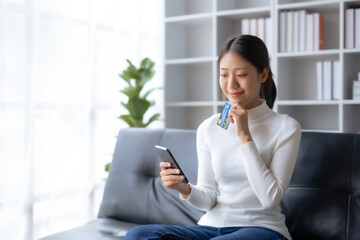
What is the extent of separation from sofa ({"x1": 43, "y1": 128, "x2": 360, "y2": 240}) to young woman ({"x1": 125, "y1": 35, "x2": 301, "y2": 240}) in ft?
0.62

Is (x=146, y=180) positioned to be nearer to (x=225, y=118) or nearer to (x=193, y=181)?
(x=193, y=181)

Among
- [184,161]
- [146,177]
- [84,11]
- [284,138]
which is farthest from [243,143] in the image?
[84,11]

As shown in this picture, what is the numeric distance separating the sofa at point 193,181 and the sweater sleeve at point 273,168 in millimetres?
250

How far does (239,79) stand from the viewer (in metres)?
1.66

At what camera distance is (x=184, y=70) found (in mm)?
3955

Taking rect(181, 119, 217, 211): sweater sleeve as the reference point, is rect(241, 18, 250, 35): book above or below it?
above

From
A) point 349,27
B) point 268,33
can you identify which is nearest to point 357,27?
point 349,27

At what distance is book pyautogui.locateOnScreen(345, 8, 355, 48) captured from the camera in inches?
118

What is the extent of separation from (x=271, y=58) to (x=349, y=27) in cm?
56

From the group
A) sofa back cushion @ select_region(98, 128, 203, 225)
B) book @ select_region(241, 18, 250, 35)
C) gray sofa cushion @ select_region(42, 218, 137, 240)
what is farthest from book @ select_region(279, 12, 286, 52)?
gray sofa cushion @ select_region(42, 218, 137, 240)

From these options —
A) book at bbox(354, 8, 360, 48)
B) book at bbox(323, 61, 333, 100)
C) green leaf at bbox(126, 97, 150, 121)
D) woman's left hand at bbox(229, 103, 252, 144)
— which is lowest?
woman's left hand at bbox(229, 103, 252, 144)

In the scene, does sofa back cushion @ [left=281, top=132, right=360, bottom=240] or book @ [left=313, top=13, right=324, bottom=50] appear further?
book @ [left=313, top=13, right=324, bottom=50]

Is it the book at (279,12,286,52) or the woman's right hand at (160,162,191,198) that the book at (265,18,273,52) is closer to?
the book at (279,12,286,52)

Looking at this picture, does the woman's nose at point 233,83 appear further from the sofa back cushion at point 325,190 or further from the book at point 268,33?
the book at point 268,33
